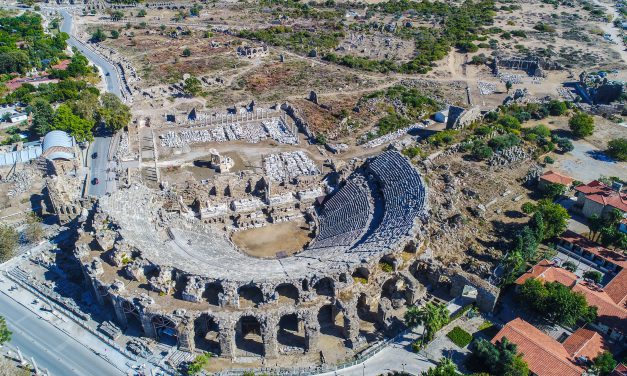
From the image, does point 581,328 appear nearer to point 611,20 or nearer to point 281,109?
point 281,109

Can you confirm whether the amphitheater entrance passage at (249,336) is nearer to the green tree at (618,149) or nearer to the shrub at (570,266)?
the shrub at (570,266)

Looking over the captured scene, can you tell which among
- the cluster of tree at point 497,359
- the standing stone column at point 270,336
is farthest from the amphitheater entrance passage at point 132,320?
the cluster of tree at point 497,359

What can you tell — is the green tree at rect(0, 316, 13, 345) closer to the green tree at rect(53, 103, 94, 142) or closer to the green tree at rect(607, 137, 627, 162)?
the green tree at rect(53, 103, 94, 142)

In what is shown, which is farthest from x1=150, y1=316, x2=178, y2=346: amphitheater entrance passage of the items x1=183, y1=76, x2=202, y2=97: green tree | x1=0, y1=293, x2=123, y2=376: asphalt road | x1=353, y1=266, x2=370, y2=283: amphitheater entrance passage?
x1=183, y1=76, x2=202, y2=97: green tree

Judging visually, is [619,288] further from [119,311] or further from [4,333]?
[4,333]

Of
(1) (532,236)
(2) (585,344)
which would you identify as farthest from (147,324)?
(1) (532,236)
